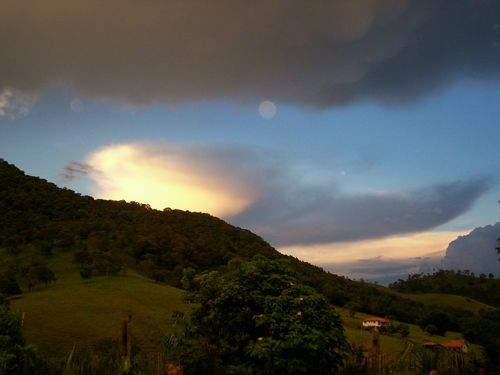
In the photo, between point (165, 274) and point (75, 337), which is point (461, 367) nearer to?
point (75, 337)

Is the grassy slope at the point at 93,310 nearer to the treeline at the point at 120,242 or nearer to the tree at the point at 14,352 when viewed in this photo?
the treeline at the point at 120,242

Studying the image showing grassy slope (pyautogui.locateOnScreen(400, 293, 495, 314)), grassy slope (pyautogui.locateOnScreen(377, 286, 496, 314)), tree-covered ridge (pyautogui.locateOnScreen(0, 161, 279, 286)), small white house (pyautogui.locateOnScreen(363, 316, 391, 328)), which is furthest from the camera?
grassy slope (pyautogui.locateOnScreen(400, 293, 495, 314))

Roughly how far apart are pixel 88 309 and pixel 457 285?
147 meters

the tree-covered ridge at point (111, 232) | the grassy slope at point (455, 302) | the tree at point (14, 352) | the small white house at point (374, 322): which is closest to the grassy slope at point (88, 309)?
the tree-covered ridge at point (111, 232)

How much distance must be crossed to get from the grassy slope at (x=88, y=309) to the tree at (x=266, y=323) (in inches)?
757

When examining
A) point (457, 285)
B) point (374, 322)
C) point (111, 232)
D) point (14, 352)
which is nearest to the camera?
point (14, 352)

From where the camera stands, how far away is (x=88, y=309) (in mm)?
57094

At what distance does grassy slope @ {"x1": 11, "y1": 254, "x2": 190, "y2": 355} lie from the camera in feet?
155

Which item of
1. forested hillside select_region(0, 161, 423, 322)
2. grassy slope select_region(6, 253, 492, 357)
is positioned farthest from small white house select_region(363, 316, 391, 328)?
forested hillside select_region(0, 161, 423, 322)

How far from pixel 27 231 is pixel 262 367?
83501 mm

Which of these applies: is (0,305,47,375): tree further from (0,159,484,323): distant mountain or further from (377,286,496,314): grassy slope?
(377,286,496,314): grassy slope

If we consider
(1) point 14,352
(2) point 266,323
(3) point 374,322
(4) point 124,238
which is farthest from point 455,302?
(1) point 14,352

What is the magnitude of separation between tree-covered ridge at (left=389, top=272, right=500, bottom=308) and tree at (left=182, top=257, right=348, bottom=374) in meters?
148

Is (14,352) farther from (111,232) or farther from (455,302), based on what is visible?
(455,302)
